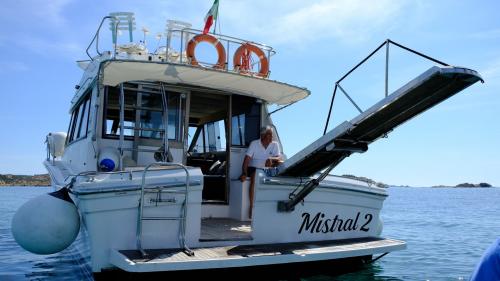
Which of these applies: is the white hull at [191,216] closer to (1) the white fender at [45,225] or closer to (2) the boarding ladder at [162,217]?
(2) the boarding ladder at [162,217]

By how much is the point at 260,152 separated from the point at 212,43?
1.77 meters

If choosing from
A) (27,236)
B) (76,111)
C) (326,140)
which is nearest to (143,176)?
(27,236)

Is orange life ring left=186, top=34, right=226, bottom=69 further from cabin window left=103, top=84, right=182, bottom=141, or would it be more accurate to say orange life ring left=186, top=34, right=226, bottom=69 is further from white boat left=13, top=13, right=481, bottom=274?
cabin window left=103, top=84, right=182, bottom=141

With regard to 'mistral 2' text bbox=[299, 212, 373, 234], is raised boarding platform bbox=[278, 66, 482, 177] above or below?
above

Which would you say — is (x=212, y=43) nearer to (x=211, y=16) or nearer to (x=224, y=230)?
(x=211, y=16)

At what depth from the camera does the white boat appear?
4.94 metres

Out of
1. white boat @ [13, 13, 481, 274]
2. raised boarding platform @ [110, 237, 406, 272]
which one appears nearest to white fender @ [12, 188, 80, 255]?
white boat @ [13, 13, 481, 274]

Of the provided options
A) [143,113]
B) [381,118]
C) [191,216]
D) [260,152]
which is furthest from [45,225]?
[381,118]

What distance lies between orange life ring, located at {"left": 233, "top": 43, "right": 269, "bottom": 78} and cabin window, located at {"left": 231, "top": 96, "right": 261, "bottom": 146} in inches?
24.5

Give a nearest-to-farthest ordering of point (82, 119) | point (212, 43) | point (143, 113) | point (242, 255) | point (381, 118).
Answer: point (381, 118) < point (242, 255) < point (143, 113) < point (212, 43) < point (82, 119)

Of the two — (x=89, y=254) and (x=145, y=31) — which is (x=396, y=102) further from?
(x=145, y=31)

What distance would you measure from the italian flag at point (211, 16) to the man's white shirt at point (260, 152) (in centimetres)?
184

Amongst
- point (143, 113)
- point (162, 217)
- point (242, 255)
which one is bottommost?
point (242, 255)

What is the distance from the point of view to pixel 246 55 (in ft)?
24.5
